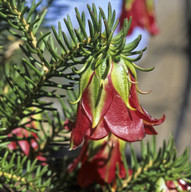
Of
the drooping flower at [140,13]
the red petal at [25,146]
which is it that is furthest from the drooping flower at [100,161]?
the drooping flower at [140,13]

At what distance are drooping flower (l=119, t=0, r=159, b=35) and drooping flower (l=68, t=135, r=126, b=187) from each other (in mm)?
420

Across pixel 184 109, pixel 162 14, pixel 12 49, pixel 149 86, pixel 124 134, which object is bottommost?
pixel 184 109

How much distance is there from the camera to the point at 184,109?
1.63 m

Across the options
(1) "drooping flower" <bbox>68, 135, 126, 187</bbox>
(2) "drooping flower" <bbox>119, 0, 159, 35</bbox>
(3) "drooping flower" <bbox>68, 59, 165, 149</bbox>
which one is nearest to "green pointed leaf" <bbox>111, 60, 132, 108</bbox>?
(3) "drooping flower" <bbox>68, 59, 165, 149</bbox>

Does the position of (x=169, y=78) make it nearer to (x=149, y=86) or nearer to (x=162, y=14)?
(x=149, y=86)

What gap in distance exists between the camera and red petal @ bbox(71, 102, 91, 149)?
0.27 metres

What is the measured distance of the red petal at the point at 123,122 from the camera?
268 mm

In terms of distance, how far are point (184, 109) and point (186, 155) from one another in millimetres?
1303

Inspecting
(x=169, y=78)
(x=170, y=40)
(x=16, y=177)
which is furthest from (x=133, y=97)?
(x=170, y=40)

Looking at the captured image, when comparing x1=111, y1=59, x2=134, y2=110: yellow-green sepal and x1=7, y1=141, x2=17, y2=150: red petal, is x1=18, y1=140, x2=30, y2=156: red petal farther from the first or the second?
x1=111, y1=59, x2=134, y2=110: yellow-green sepal

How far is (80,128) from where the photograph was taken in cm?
28

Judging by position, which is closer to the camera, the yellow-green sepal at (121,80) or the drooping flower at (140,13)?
the yellow-green sepal at (121,80)

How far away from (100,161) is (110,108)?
11 centimetres

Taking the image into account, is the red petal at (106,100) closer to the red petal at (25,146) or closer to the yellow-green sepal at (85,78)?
the yellow-green sepal at (85,78)
